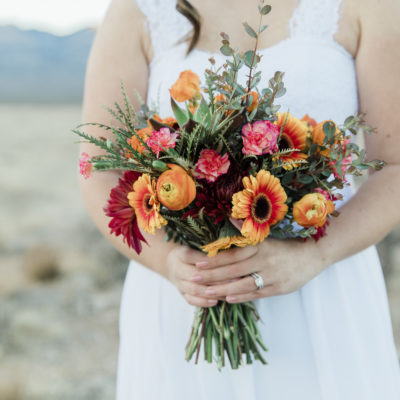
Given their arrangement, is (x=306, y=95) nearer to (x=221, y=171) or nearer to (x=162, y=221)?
(x=221, y=171)

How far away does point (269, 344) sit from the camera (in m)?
1.39

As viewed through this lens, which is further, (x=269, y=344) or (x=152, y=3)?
(x=152, y=3)

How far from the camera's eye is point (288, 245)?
1.24 metres

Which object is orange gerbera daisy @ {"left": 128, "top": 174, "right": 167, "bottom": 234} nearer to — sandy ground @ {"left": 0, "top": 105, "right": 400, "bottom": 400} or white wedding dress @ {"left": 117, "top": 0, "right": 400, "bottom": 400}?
white wedding dress @ {"left": 117, "top": 0, "right": 400, "bottom": 400}

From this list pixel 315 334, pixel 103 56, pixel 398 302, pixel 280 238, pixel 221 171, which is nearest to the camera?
pixel 221 171

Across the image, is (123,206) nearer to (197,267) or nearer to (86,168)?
(86,168)

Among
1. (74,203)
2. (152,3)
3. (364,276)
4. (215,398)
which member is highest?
(74,203)

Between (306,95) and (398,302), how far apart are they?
4631mm

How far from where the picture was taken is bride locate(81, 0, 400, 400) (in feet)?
4.22

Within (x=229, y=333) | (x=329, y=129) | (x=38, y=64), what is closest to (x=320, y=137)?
(x=329, y=129)

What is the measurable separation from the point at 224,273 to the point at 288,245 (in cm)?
20

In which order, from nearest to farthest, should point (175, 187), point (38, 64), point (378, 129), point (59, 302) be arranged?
point (175, 187) → point (378, 129) → point (59, 302) → point (38, 64)

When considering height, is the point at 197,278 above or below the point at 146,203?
below

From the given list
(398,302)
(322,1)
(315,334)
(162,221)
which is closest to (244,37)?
(322,1)
